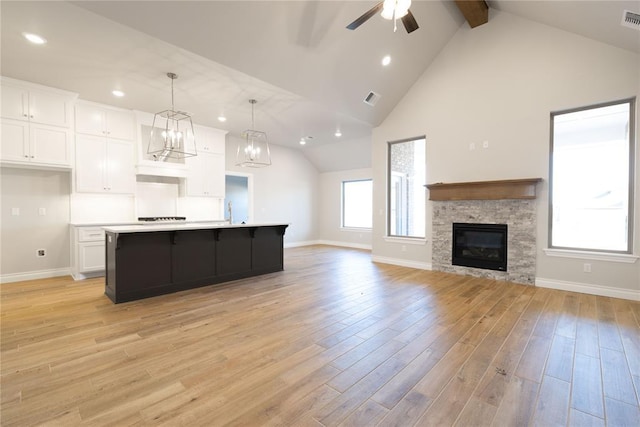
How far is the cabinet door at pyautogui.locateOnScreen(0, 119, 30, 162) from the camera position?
427 cm

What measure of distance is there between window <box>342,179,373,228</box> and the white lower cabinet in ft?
21.2

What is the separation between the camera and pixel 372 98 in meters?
5.43

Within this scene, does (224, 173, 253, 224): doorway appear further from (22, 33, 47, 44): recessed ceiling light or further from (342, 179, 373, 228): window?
(22, 33, 47, 44): recessed ceiling light

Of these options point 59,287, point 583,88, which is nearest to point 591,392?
point 583,88

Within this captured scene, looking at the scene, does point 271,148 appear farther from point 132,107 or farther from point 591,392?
point 591,392

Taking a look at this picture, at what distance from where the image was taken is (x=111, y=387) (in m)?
1.93

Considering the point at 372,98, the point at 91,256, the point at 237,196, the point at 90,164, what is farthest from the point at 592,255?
the point at 90,164

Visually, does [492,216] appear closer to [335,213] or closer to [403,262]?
[403,262]

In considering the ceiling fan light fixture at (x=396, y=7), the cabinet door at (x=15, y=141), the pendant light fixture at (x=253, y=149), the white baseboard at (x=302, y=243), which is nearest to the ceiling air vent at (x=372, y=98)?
the pendant light fixture at (x=253, y=149)

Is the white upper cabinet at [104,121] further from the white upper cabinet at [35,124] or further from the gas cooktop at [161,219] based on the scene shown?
the gas cooktop at [161,219]

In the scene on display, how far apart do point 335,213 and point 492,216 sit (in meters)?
5.31

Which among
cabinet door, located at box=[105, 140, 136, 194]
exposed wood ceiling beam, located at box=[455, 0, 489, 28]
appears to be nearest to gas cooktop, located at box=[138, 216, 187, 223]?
cabinet door, located at box=[105, 140, 136, 194]

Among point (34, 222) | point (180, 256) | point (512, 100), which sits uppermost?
point (512, 100)

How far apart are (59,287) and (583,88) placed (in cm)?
828
